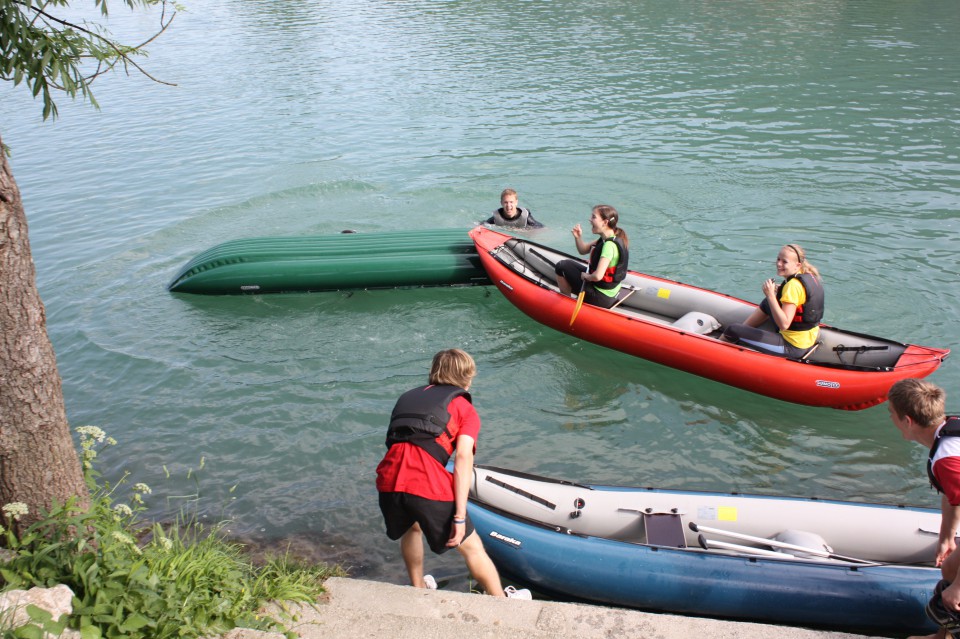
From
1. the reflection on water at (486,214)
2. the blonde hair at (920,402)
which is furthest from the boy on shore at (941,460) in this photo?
the reflection on water at (486,214)

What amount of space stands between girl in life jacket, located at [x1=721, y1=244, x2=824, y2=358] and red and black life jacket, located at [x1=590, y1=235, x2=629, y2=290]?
1.36 m

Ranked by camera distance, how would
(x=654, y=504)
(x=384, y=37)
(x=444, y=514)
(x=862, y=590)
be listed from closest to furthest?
1. (x=444, y=514)
2. (x=862, y=590)
3. (x=654, y=504)
4. (x=384, y=37)

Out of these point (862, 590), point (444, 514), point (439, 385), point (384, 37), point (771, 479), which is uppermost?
point (384, 37)

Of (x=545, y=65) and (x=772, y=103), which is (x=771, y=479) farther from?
(x=545, y=65)

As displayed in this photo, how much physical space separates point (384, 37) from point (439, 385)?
24768 millimetres

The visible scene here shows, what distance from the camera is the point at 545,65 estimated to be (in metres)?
21.4

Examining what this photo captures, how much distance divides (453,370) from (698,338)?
13.6 ft

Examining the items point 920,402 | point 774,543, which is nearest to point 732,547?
point 774,543

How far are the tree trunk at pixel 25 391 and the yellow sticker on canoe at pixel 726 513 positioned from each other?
163 inches

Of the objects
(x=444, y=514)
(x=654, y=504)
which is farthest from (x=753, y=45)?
(x=444, y=514)

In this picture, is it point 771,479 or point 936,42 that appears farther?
point 936,42

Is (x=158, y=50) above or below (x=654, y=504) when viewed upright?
above

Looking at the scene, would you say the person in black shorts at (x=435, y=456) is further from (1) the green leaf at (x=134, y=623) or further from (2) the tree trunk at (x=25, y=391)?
(2) the tree trunk at (x=25, y=391)

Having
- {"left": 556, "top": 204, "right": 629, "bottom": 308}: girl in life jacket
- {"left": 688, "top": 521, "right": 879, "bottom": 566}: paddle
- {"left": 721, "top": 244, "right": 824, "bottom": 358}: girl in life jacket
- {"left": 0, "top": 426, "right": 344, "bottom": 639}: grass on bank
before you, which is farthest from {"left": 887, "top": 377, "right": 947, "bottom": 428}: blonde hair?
{"left": 556, "top": 204, "right": 629, "bottom": 308}: girl in life jacket
